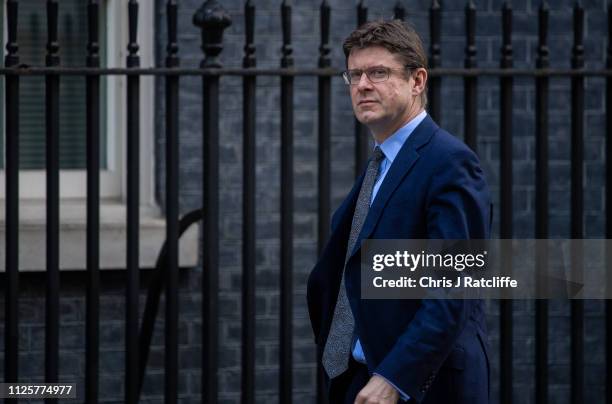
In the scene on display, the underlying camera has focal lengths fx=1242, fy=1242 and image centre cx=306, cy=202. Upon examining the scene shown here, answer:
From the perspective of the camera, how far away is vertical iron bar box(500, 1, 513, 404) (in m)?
4.68

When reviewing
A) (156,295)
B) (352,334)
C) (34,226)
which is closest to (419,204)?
(352,334)

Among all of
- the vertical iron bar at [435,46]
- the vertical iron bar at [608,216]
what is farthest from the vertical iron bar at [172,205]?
the vertical iron bar at [608,216]

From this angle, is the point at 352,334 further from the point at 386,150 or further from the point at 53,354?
the point at 53,354

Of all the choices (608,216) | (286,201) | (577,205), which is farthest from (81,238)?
(608,216)

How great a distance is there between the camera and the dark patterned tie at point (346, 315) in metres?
3.12

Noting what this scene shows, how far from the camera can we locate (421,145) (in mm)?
3043

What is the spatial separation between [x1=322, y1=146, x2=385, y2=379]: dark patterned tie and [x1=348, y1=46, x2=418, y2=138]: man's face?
0.09m

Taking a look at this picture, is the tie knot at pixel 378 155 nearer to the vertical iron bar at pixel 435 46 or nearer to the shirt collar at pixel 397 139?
the shirt collar at pixel 397 139

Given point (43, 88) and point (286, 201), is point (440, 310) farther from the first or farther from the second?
point (43, 88)

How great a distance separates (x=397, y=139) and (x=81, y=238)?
9.24 feet

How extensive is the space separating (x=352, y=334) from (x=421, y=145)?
504 mm

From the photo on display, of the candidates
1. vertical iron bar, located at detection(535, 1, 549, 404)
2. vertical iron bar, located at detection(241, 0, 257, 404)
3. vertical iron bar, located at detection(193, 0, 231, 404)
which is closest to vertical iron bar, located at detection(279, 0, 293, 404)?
vertical iron bar, located at detection(241, 0, 257, 404)

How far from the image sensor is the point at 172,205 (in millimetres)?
4504

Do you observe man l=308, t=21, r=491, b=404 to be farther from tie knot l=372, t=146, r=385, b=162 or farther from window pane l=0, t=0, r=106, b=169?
window pane l=0, t=0, r=106, b=169
